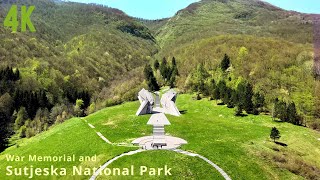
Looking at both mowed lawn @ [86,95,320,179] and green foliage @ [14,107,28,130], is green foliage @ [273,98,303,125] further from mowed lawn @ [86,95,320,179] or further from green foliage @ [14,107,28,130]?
green foliage @ [14,107,28,130]

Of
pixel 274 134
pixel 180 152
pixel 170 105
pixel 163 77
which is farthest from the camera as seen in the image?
pixel 163 77

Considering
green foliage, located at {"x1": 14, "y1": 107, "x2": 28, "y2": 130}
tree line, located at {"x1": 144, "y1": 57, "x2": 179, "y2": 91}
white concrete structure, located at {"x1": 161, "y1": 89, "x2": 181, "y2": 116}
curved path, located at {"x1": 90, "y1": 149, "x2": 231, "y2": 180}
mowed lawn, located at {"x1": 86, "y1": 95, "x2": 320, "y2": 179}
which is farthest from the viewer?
green foliage, located at {"x1": 14, "y1": 107, "x2": 28, "y2": 130}

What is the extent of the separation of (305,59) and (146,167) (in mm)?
113382

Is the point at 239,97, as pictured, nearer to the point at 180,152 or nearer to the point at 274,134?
the point at 274,134

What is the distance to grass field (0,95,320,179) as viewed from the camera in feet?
198

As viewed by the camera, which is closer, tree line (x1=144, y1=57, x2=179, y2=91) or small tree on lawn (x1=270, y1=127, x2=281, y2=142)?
small tree on lawn (x1=270, y1=127, x2=281, y2=142)

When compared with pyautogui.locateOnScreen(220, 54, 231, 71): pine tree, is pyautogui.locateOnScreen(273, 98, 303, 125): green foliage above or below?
below

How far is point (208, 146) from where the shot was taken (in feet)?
226

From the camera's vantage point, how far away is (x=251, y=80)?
138500 mm

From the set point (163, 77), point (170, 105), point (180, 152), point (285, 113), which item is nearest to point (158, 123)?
point (170, 105)

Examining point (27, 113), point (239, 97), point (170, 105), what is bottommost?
point (27, 113)

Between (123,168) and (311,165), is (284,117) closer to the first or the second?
(311,165)

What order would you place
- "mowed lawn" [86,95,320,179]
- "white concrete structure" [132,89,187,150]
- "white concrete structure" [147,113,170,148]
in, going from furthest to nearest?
"white concrete structure" [147,113,170,148] < "white concrete structure" [132,89,187,150] < "mowed lawn" [86,95,320,179]

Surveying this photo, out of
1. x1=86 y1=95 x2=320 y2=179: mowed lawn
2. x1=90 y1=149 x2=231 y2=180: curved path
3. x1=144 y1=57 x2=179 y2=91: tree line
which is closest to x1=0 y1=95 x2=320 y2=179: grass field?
x1=86 y1=95 x2=320 y2=179: mowed lawn
